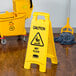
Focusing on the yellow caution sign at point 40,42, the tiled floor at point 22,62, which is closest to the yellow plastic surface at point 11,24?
the tiled floor at point 22,62

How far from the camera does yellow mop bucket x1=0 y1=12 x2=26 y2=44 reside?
3516 millimetres

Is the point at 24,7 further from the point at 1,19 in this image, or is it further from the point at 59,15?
the point at 59,15

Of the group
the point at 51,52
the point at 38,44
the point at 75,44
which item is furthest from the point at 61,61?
the point at 75,44

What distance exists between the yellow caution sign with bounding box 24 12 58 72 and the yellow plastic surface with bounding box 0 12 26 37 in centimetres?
102

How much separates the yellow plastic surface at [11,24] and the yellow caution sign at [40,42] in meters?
1.02

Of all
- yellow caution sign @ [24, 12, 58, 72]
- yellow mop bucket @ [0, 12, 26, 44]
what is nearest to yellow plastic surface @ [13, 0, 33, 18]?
yellow mop bucket @ [0, 12, 26, 44]

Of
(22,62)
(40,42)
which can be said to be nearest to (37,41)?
(40,42)

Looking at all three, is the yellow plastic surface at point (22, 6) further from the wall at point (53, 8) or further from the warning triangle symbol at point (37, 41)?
the warning triangle symbol at point (37, 41)

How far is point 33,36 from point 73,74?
0.71 metres

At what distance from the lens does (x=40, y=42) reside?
2559mm

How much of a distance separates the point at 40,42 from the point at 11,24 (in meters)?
1.16

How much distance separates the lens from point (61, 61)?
9.38 feet

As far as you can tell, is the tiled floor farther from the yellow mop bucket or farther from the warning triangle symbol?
the warning triangle symbol

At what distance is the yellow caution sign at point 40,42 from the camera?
2525mm
